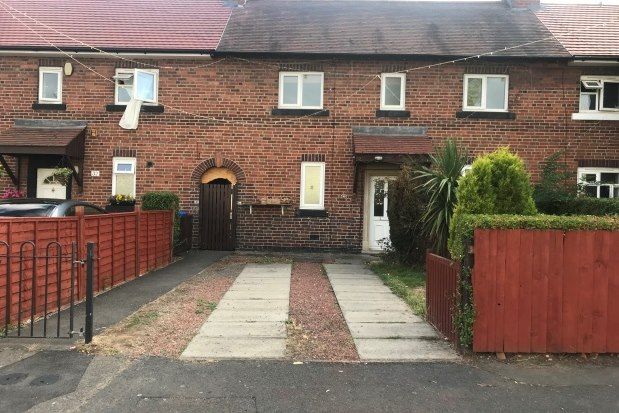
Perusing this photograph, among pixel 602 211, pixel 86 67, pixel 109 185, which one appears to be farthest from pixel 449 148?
pixel 86 67

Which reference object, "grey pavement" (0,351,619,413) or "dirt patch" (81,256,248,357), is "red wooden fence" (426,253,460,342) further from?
"dirt patch" (81,256,248,357)

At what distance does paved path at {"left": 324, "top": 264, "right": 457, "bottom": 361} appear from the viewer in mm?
5312

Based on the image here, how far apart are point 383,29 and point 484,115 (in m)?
4.23

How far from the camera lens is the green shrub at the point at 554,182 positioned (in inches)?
515

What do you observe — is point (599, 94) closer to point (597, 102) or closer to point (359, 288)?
point (597, 102)

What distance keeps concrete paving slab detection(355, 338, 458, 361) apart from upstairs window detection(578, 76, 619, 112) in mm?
11469

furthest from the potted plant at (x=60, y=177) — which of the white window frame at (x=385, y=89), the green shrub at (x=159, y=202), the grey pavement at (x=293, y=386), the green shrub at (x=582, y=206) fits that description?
the green shrub at (x=582, y=206)

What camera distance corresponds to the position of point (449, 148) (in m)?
9.07

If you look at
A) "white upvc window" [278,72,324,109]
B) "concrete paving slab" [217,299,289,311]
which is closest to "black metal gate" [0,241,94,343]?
"concrete paving slab" [217,299,289,311]

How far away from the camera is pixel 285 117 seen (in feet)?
46.8

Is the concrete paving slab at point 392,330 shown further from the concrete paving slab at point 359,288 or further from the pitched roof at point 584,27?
the pitched roof at point 584,27

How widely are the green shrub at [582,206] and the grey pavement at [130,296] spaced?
8822 mm

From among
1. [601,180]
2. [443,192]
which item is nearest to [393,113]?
[443,192]

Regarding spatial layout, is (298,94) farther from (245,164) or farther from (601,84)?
(601,84)
